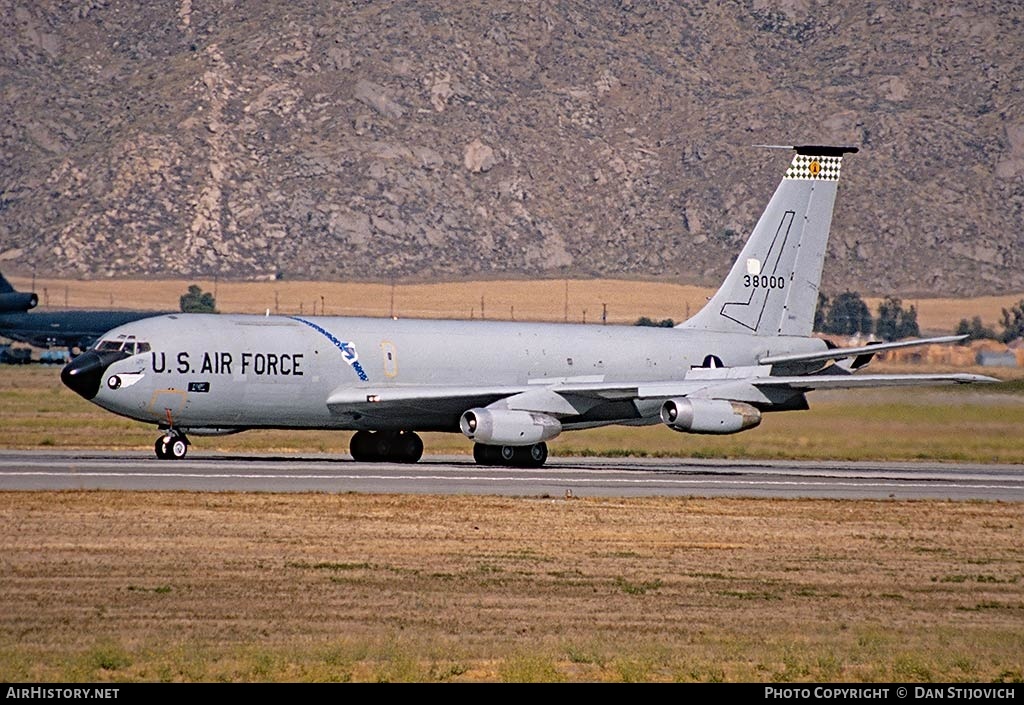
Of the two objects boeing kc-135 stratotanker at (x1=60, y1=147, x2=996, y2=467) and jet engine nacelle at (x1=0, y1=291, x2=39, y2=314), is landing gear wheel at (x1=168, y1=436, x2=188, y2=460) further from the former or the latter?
jet engine nacelle at (x1=0, y1=291, x2=39, y2=314)

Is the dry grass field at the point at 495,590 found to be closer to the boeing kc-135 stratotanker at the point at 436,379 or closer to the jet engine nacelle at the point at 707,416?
the jet engine nacelle at the point at 707,416

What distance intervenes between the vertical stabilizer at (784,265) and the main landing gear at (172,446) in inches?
631

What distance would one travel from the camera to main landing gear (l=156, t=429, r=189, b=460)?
44781 millimetres

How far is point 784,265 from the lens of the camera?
54.0 m

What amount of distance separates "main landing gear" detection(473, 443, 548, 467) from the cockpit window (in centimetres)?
864

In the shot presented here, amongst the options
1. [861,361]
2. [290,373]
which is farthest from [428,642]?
[861,361]

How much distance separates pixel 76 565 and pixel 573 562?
22.2ft

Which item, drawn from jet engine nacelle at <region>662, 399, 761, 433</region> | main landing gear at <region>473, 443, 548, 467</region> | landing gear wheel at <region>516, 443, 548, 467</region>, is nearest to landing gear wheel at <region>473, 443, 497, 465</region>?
main landing gear at <region>473, 443, 548, 467</region>

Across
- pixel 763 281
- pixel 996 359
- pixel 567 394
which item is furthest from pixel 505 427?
pixel 996 359

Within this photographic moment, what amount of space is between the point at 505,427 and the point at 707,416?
4889 mm

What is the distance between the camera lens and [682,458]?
53.2m

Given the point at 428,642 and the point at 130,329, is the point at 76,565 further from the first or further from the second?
the point at 130,329

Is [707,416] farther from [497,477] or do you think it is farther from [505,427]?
[497,477]
